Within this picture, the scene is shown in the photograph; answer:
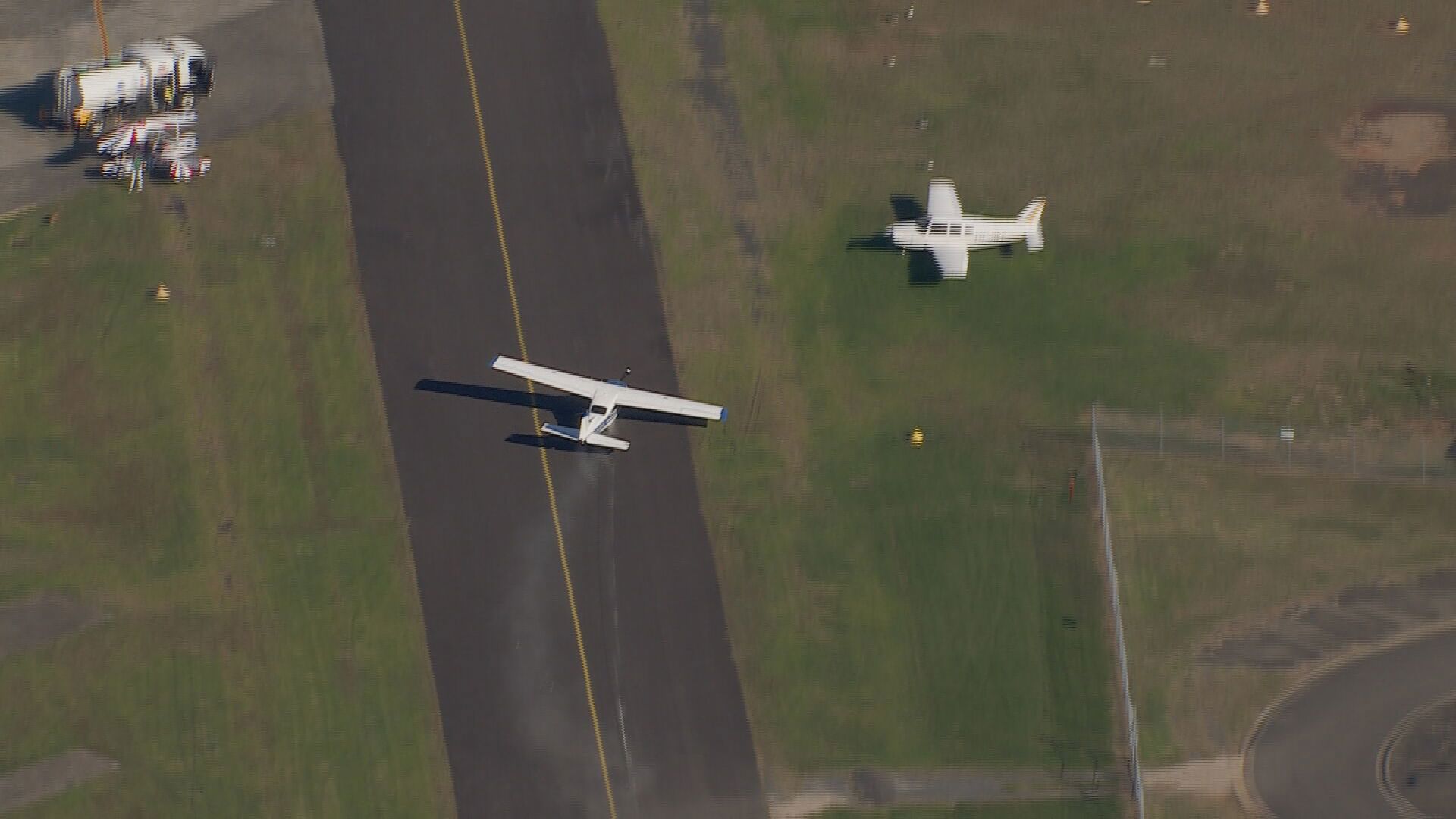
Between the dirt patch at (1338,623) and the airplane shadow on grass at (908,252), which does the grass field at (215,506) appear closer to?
the airplane shadow on grass at (908,252)

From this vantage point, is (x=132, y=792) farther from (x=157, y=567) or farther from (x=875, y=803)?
(x=875, y=803)

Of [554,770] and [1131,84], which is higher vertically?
[1131,84]

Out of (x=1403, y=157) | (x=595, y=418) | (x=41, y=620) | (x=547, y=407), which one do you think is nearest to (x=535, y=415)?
(x=547, y=407)

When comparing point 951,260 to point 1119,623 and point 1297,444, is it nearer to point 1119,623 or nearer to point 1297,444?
point 1297,444

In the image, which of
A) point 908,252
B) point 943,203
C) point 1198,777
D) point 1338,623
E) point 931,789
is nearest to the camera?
point 1198,777

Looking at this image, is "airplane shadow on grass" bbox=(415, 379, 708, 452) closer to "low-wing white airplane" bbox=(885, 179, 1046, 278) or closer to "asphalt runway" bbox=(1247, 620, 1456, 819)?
"low-wing white airplane" bbox=(885, 179, 1046, 278)

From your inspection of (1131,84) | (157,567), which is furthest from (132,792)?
(1131,84)
